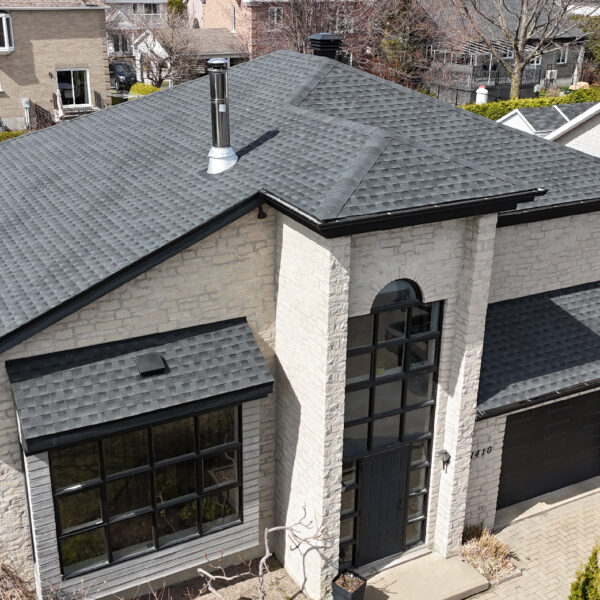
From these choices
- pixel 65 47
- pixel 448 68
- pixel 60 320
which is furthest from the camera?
pixel 448 68

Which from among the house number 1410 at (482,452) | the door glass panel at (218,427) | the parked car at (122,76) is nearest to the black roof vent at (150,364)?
the door glass panel at (218,427)

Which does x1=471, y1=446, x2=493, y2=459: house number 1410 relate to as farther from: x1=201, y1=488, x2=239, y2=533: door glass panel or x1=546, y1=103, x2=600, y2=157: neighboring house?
x1=546, y1=103, x2=600, y2=157: neighboring house

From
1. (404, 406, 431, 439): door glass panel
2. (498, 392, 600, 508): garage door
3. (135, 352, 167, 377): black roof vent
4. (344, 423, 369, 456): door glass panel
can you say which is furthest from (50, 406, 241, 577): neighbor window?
(498, 392, 600, 508): garage door

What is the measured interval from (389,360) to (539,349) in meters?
4.03

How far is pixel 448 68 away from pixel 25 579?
51166 mm

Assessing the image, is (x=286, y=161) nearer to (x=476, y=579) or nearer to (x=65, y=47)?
(x=476, y=579)

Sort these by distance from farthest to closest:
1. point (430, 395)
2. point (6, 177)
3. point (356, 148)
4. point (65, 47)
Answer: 1. point (65, 47)
2. point (6, 177)
3. point (430, 395)
4. point (356, 148)

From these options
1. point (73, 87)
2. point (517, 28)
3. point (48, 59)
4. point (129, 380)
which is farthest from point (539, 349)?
point (517, 28)

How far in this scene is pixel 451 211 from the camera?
12016 millimetres

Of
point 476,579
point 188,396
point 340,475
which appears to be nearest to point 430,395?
point 340,475

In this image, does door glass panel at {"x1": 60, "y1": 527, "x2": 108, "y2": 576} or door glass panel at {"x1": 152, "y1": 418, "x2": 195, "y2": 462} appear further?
door glass panel at {"x1": 152, "y1": 418, "x2": 195, "y2": 462}

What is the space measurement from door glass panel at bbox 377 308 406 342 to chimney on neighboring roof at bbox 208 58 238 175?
4036mm

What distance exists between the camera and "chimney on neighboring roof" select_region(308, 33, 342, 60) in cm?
1767

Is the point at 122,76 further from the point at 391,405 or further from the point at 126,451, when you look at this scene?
the point at 126,451
